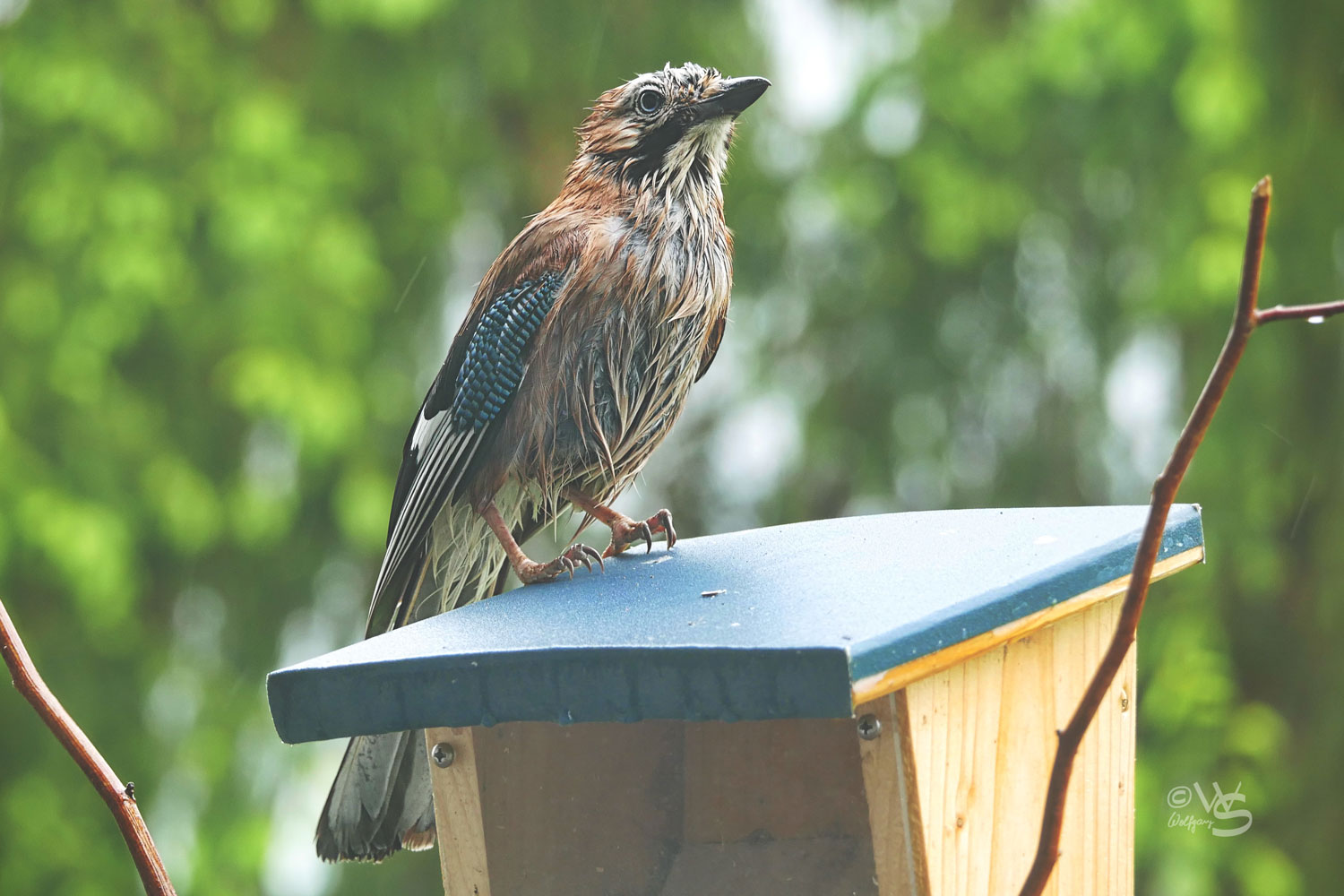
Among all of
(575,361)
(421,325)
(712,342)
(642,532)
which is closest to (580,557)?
(642,532)

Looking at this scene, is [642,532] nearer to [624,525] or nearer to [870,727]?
[624,525]

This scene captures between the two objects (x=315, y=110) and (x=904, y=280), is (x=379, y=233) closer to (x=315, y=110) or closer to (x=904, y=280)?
(x=315, y=110)

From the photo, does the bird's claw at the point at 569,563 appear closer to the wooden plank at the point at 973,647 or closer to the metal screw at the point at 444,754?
the metal screw at the point at 444,754

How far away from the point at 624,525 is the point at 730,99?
2.75ft

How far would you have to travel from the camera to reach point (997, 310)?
6227 mm

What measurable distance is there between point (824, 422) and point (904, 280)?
72 centimetres

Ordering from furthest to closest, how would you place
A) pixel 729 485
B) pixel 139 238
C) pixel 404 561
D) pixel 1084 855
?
pixel 729 485, pixel 139 238, pixel 404 561, pixel 1084 855

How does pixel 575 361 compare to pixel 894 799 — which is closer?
pixel 894 799

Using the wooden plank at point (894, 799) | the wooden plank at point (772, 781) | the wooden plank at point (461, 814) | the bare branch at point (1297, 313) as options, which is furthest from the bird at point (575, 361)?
the bare branch at point (1297, 313)

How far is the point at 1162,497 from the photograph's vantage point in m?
1.19

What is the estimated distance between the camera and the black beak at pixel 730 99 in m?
2.69

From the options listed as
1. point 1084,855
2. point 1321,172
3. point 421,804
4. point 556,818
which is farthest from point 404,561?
point 1321,172

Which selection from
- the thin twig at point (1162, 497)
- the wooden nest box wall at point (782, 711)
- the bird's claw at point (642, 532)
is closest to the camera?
the thin twig at point (1162, 497)

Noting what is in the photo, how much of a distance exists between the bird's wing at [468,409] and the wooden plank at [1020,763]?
1.10 meters
